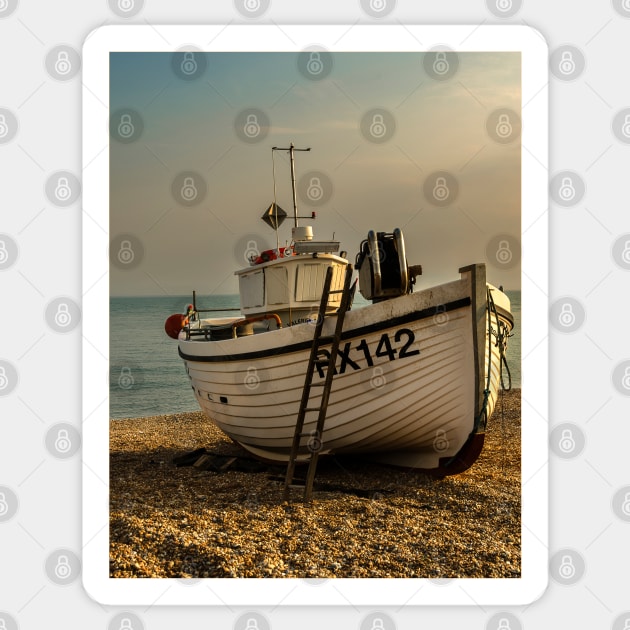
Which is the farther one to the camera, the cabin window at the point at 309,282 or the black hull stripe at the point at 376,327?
the cabin window at the point at 309,282

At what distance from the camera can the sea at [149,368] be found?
22547 millimetres

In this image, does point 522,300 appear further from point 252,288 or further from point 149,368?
point 149,368

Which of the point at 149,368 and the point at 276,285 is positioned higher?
the point at 276,285

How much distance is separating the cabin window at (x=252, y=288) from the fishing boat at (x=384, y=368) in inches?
53.4

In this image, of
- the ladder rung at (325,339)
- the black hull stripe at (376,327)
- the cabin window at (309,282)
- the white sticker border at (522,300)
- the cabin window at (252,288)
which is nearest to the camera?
the white sticker border at (522,300)

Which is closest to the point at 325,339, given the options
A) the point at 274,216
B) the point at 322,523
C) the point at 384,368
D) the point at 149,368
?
the point at 384,368

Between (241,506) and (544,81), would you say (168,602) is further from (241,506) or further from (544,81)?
(544,81)

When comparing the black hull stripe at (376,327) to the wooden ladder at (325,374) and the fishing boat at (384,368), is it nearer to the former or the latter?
the fishing boat at (384,368)

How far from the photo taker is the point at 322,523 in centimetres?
616

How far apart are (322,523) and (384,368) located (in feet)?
6.13

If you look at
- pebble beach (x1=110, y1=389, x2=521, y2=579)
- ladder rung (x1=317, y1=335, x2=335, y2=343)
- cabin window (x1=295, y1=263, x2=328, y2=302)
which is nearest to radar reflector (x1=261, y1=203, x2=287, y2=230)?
cabin window (x1=295, y1=263, x2=328, y2=302)

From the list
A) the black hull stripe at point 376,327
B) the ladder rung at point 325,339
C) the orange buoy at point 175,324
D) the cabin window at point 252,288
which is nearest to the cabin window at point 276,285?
the cabin window at point 252,288

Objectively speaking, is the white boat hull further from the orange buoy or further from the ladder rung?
the orange buoy

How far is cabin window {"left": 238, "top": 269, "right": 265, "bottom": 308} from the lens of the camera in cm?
998
